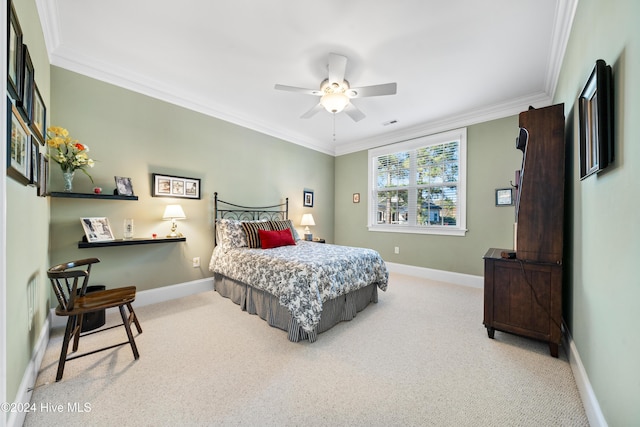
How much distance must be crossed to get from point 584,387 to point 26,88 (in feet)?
12.7

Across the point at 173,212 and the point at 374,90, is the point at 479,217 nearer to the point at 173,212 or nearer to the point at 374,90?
the point at 374,90

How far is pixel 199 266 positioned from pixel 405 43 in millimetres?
3694

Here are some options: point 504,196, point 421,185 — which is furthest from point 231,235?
point 504,196

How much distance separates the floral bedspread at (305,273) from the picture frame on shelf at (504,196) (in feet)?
6.95

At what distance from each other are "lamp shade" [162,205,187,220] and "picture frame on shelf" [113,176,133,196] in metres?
0.41

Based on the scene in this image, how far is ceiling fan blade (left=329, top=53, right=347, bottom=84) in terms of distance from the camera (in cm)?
236

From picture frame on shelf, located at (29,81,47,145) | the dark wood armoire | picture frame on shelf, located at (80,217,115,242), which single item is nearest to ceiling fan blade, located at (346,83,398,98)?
the dark wood armoire

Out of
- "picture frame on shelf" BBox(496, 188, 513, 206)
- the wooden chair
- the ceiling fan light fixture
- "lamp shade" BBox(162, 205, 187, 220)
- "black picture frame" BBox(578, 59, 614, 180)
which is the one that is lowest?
the wooden chair

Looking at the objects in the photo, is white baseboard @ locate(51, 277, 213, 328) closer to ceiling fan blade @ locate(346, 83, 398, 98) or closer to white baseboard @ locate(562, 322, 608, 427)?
ceiling fan blade @ locate(346, 83, 398, 98)

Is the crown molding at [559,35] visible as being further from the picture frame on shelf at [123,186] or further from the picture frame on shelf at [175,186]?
the picture frame on shelf at [123,186]

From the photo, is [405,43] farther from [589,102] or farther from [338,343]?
[338,343]

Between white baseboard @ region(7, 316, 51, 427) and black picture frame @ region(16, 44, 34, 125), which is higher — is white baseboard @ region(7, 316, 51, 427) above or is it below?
below

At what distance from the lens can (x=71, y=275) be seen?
5.61ft

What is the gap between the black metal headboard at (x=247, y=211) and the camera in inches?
150
